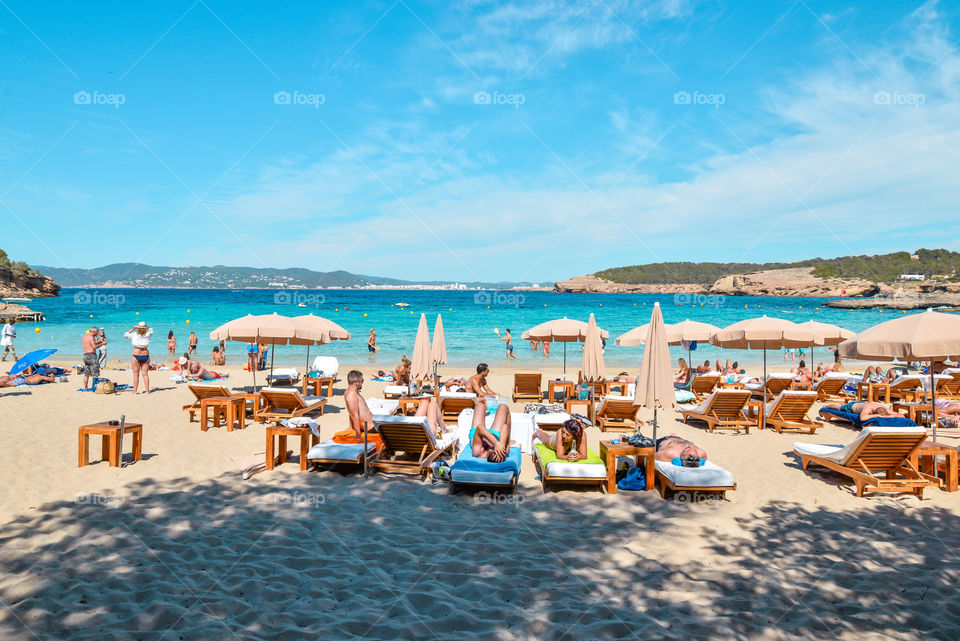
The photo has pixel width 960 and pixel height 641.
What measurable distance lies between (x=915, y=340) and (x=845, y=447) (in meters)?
1.50

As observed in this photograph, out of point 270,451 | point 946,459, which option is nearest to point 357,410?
point 270,451

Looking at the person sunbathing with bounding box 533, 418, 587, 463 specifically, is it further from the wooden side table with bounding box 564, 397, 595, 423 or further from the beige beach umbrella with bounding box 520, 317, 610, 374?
the beige beach umbrella with bounding box 520, 317, 610, 374

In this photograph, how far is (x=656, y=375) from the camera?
20.5ft

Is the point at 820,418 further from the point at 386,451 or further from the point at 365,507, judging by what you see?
the point at 365,507

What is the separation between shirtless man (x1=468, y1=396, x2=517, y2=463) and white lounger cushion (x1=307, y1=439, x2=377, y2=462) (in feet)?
4.64

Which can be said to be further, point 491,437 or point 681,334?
point 681,334

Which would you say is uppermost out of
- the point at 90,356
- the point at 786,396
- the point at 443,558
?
the point at 90,356

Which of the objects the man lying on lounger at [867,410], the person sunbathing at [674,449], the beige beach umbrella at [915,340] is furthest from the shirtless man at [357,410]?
the man lying on lounger at [867,410]

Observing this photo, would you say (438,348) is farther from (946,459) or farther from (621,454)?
(946,459)

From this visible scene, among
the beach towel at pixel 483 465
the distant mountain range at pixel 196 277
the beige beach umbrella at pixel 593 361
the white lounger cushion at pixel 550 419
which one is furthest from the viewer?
the distant mountain range at pixel 196 277

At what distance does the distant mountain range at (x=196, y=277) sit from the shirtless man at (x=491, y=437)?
437ft

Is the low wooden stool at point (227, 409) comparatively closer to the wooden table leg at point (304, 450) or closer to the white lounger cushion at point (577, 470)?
the wooden table leg at point (304, 450)

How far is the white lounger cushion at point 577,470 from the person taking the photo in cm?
592

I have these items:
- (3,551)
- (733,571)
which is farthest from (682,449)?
(3,551)
